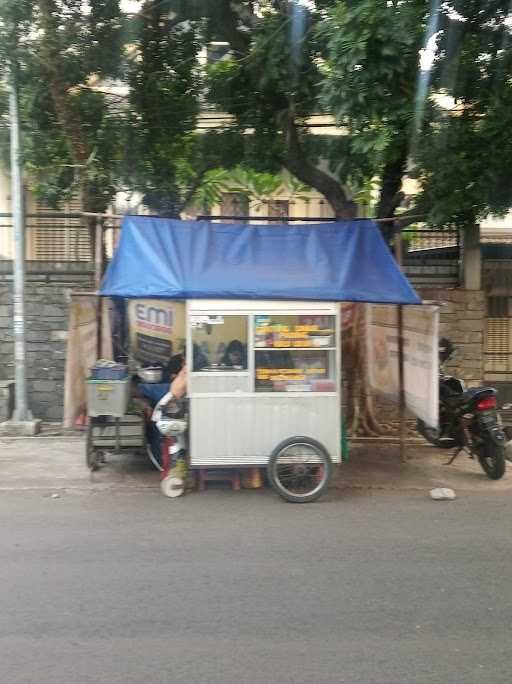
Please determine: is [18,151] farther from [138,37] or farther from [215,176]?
[215,176]

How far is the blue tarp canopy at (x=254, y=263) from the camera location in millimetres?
6891

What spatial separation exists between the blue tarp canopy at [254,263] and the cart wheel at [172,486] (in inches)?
71.4

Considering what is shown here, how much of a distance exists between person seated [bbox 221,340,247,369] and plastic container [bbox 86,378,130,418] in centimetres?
111

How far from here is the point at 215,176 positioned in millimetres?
10906

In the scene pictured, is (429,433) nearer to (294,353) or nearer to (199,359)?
(294,353)

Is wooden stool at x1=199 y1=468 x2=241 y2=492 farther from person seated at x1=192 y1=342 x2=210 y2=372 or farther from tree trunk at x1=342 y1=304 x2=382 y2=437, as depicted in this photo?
tree trunk at x1=342 y1=304 x2=382 y2=437

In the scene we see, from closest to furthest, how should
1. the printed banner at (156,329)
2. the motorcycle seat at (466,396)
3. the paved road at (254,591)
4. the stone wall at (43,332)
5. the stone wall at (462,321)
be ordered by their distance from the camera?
→ 1. the paved road at (254,591)
2. the motorcycle seat at (466,396)
3. the printed banner at (156,329)
4. the stone wall at (462,321)
5. the stone wall at (43,332)

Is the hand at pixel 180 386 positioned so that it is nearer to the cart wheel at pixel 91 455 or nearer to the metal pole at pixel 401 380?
the cart wheel at pixel 91 455

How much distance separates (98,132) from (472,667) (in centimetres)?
808

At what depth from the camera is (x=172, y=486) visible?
6.93m

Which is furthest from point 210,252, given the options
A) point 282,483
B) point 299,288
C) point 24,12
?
point 24,12

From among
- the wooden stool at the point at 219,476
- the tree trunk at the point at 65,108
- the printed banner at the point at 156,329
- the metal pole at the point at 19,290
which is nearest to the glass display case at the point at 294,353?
the wooden stool at the point at 219,476

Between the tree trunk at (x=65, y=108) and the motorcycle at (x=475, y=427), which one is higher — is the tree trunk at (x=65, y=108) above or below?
above

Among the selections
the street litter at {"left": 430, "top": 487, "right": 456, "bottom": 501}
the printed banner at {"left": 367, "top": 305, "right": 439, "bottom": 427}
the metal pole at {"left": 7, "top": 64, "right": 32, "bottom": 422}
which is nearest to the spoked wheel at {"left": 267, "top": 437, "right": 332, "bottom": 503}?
the street litter at {"left": 430, "top": 487, "right": 456, "bottom": 501}
